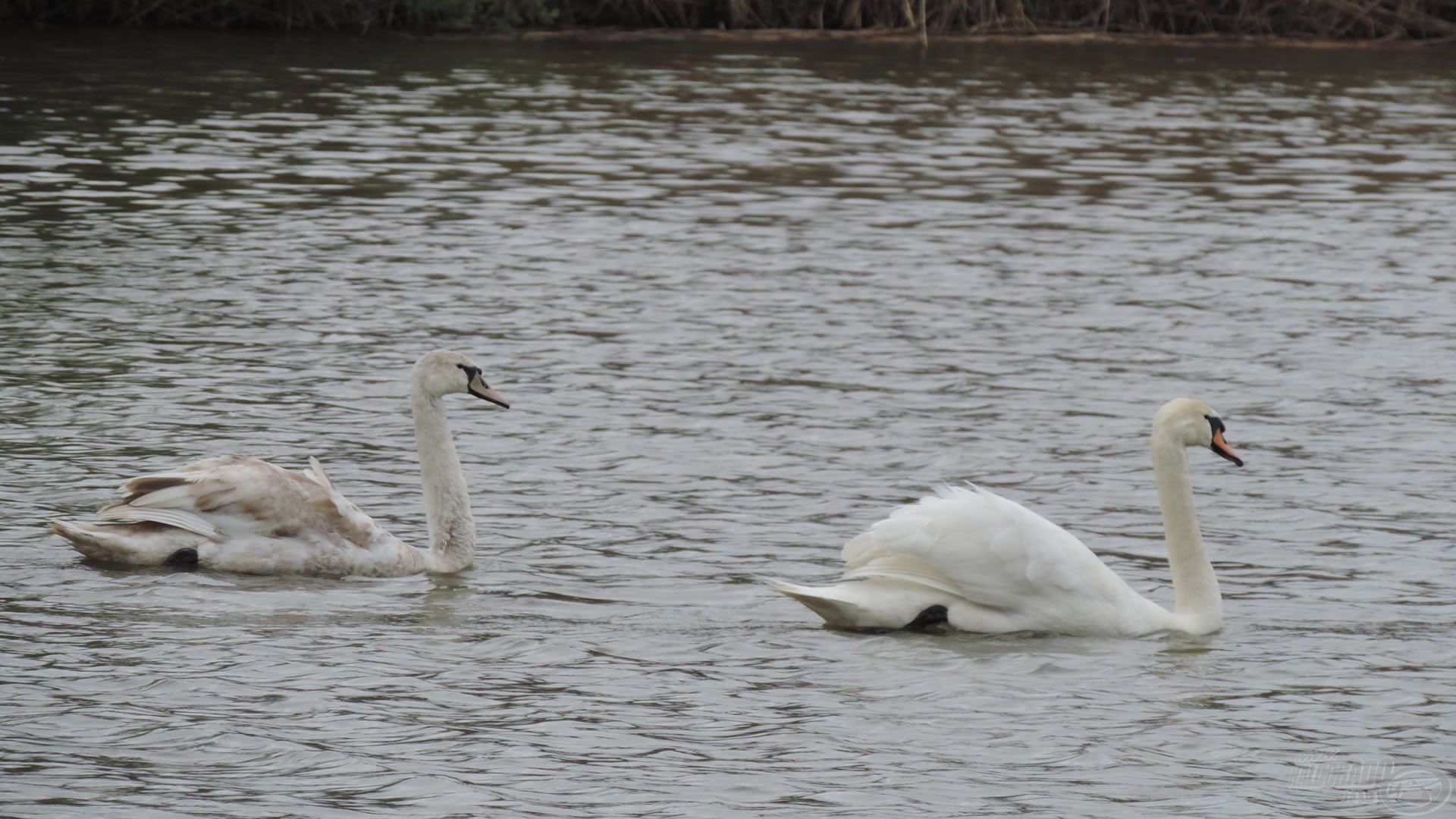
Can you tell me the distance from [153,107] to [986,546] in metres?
18.6

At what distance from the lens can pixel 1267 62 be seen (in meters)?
32.5

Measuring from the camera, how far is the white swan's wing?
8141 mm

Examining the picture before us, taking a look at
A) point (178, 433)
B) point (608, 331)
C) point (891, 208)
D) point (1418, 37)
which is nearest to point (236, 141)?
point (891, 208)

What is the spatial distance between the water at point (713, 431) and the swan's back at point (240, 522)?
10 cm

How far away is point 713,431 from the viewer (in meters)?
11.4

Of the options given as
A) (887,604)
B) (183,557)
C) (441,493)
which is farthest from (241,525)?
(887,604)

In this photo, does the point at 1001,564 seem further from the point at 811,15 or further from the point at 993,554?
the point at 811,15

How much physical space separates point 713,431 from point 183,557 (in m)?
3.32

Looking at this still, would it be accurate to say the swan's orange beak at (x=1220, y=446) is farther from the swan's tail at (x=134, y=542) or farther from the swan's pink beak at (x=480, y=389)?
the swan's tail at (x=134, y=542)

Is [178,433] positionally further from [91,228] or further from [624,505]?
[91,228]

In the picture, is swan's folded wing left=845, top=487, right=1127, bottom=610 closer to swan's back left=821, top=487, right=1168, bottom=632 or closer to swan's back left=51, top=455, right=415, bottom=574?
swan's back left=821, top=487, right=1168, bottom=632

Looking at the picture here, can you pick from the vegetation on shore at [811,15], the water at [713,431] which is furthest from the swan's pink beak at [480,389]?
the vegetation on shore at [811,15]

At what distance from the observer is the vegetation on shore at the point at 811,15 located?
3475 cm
